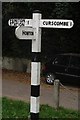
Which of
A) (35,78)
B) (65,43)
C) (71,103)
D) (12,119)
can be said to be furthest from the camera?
(65,43)

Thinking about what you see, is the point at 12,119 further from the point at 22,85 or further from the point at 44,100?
the point at 22,85

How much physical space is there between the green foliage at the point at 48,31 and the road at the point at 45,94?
3.61 meters

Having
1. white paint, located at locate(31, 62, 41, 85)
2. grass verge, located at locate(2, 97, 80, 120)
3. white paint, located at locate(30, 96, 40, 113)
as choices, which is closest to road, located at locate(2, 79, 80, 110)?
grass verge, located at locate(2, 97, 80, 120)

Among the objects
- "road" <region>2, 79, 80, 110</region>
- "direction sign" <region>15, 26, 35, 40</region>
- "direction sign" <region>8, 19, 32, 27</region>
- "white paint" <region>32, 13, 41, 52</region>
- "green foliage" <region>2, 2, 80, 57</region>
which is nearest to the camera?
"direction sign" <region>15, 26, 35, 40</region>

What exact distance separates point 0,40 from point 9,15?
2928 millimetres

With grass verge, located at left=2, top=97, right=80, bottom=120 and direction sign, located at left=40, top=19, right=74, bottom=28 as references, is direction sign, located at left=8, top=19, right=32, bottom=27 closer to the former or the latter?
direction sign, located at left=40, top=19, right=74, bottom=28

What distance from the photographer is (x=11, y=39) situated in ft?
71.7

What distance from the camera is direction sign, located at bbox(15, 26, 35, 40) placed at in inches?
237

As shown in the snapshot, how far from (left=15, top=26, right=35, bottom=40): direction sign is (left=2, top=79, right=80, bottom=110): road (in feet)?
16.7

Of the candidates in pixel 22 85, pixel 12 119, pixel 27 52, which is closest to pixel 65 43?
pixel 27 52

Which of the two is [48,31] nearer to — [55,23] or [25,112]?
[25,112]

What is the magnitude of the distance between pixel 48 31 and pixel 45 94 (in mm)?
6505

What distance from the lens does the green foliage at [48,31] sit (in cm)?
1730

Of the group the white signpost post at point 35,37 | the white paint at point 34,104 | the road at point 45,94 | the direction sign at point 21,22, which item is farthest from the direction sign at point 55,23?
the road at point 45,94
